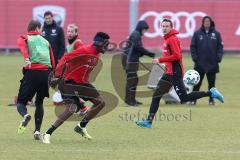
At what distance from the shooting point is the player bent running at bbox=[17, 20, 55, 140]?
46.5 ft

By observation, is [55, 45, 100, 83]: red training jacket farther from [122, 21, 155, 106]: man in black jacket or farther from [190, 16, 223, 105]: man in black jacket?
[190, 16, 223, 105]: man in black jacket

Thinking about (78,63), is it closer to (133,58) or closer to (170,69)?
(170,69)

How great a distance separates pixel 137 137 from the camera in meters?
Result: 14.6

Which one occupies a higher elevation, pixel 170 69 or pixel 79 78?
pixel 79 78

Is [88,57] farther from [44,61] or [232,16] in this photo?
[232,16]

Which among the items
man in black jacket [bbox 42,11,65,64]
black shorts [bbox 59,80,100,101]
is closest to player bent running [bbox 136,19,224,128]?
black shorts [bbox 59,80,100,101]

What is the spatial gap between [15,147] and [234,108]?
7.91 m

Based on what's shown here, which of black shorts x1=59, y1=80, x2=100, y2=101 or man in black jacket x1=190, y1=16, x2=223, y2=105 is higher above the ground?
black shorts x1=59, y1=80, x2=100, y2=101

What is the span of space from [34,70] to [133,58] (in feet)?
22.6

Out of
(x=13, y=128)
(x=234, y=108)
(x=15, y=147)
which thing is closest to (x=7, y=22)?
(x=234, y=108)

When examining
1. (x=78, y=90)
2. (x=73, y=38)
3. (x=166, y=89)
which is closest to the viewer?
(x=78, y=90)

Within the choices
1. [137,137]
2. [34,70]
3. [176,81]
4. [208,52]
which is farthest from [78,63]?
[208,52]

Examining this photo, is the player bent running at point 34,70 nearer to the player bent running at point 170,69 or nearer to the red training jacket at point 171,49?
the player bent running at point 170,69

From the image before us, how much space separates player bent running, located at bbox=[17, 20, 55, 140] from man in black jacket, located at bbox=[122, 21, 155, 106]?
6246 millimetres
